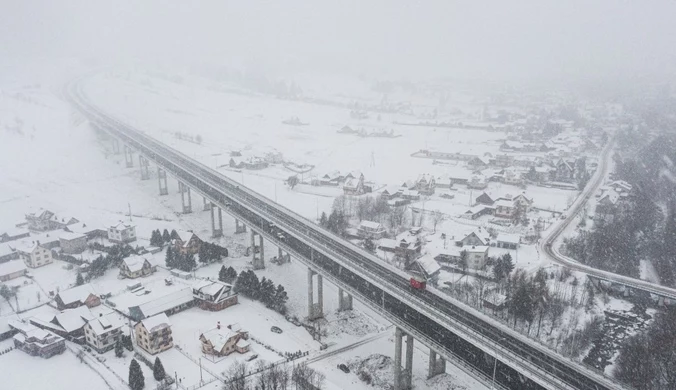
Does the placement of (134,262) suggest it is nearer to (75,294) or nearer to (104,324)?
(75,294)

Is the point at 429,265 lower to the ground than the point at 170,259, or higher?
higher

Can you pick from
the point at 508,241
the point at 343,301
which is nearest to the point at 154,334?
the point at 343,301

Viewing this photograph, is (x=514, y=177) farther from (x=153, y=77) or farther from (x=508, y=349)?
(x=153, y=77)

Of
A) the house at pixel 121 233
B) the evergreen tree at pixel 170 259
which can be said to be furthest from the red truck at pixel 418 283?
the house at pixel 121 233

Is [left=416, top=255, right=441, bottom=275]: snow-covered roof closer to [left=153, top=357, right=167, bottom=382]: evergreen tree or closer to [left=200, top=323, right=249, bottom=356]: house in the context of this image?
[left=200, top=323, right=249, bottom=356]: house

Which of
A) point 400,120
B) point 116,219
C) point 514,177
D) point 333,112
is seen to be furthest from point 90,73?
point 514,177

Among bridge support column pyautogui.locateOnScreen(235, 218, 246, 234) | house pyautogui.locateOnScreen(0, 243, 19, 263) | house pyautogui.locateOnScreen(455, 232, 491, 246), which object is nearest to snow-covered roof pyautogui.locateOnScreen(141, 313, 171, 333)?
house pyautogui.locateOnScreen(0, 243, 19, 263)
